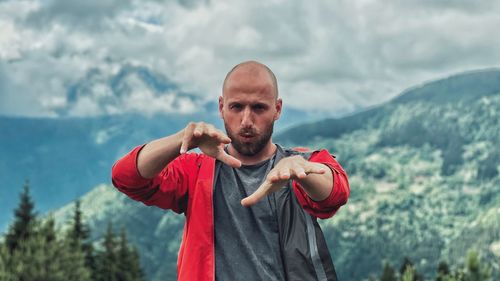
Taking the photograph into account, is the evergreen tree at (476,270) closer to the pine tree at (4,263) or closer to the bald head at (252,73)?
the bald head at (252,73)

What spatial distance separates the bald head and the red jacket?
60 cm

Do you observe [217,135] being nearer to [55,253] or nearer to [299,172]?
[299,172]

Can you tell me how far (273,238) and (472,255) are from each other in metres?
15.0

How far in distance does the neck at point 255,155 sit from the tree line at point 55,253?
51.5 metres

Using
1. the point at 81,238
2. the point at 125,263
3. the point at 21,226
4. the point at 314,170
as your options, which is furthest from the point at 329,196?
the point at 125,263

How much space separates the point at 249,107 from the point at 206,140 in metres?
0.57

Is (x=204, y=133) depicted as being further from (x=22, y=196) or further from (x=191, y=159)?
(x=22, y=196)

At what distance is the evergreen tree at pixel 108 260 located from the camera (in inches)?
2753

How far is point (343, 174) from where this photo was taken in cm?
461

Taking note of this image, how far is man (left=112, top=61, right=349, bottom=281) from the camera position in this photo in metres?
4.56

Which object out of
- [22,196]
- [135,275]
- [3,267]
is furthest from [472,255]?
[135,275]

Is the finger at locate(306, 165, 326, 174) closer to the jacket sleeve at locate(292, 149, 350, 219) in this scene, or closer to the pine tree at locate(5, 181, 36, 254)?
the jacket sleeve at locate(292, 149, 350, 219)

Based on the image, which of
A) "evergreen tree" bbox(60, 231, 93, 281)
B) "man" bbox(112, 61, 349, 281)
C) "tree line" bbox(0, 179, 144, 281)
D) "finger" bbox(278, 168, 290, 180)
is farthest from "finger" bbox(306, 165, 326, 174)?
"evergreen tree" bbox(60, 231, 93, 281)

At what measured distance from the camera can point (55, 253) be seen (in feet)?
195
